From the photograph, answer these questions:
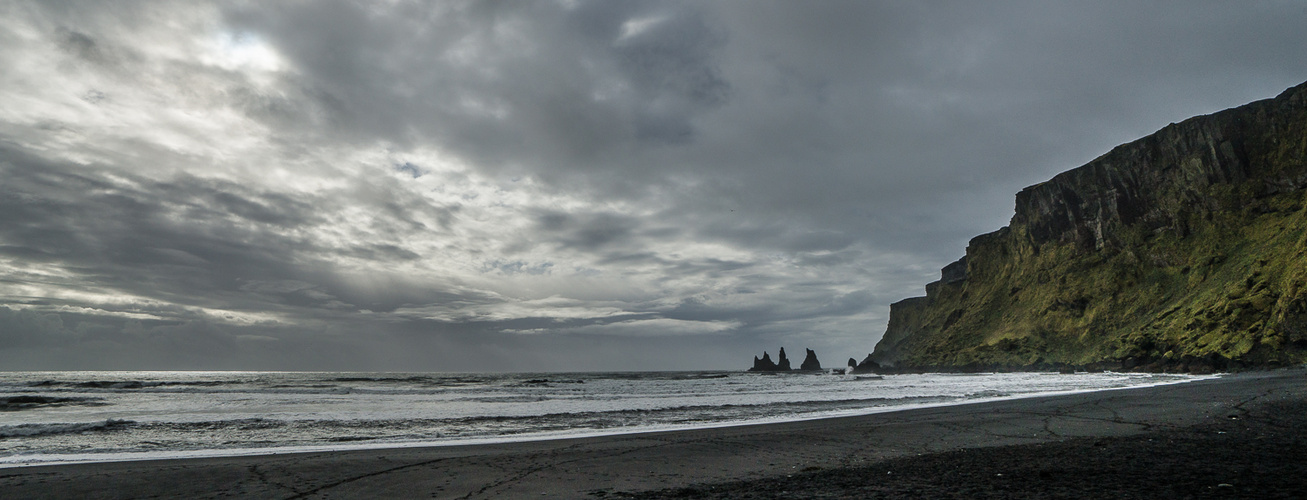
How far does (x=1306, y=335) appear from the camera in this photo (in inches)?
1561

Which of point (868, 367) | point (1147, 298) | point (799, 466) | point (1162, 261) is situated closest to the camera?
point (799, 466)

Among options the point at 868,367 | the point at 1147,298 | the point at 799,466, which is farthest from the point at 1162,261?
the point at 799,466

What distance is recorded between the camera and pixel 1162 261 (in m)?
69.2

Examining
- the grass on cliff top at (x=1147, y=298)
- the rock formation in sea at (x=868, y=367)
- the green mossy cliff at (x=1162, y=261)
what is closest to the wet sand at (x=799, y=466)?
the grass on cliff top at (x=1147, y=298)

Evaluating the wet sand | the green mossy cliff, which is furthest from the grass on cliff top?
the wet sand

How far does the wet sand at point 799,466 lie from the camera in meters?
6.42

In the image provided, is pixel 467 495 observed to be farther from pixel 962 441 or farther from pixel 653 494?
pixel 962 441

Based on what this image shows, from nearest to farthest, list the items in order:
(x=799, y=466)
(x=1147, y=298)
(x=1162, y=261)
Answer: (x=799, y=466) → (x=1147, y=298) → (x=1162, y=261)

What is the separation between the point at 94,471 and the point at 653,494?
10610mm

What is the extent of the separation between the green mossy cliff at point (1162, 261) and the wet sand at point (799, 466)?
45376 mm

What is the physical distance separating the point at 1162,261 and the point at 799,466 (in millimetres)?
86036

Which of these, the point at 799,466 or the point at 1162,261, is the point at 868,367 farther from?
the point at 799,466

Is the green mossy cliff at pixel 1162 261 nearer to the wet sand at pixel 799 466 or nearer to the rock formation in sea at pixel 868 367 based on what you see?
the rock formation in sea at pixel 868 367

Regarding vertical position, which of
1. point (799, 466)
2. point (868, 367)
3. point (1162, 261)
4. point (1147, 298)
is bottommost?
point (868, 367)
